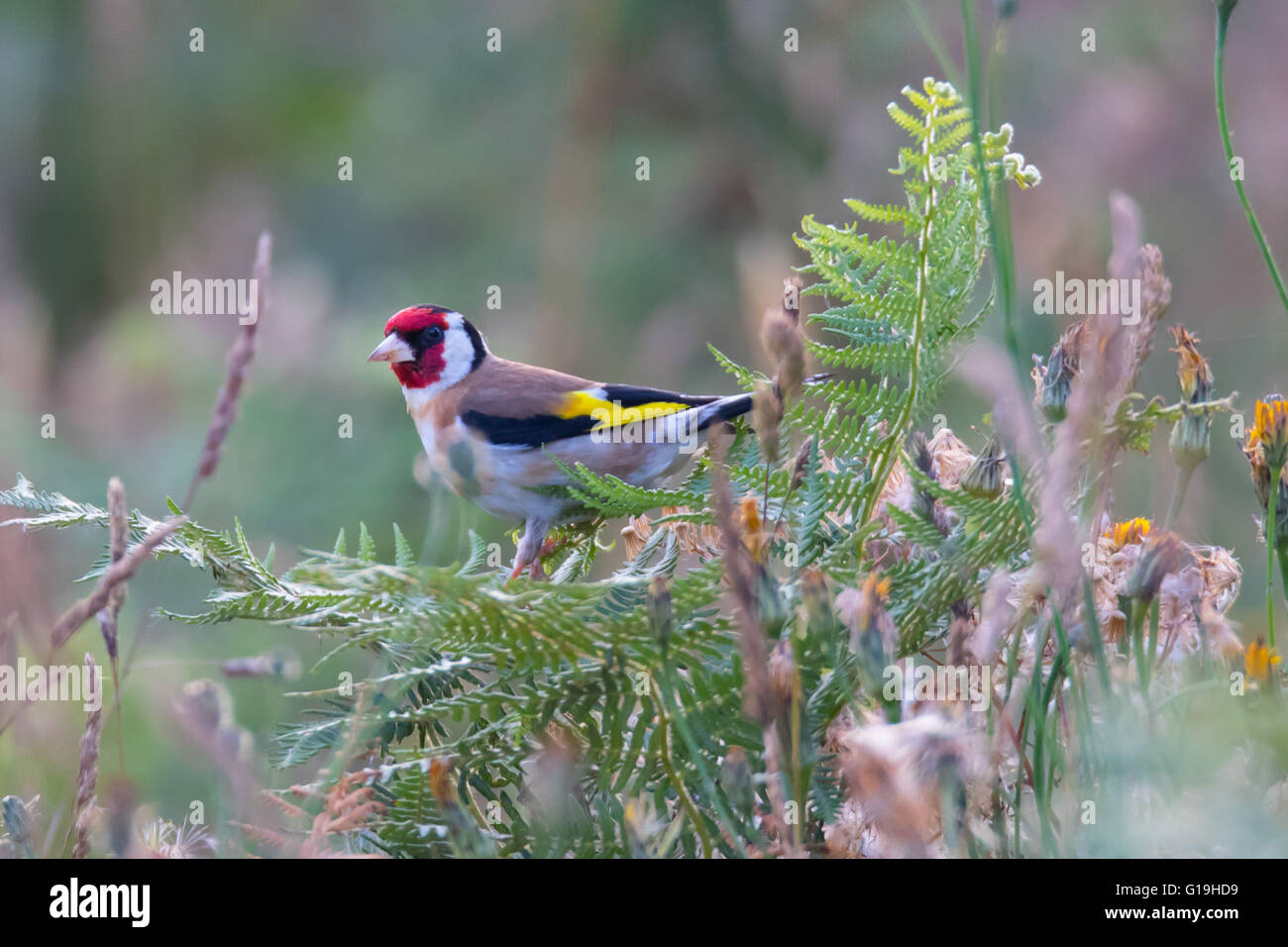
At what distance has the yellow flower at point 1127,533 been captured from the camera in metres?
0.75

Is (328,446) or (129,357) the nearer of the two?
(129,357)

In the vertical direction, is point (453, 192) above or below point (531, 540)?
above

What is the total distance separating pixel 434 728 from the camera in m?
0.72

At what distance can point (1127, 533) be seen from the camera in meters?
0.76

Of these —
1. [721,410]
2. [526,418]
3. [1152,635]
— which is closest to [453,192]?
[526,418]

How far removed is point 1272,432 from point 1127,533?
11 centimetres

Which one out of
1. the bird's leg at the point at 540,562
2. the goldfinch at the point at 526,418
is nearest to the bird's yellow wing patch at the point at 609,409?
the goldfinch at the point at 526,418

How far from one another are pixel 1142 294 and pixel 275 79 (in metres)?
4.30

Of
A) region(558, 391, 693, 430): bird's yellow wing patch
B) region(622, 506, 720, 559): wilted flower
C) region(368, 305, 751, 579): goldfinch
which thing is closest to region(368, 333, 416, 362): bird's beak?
region(368, 305, 751, 579): goldfinch

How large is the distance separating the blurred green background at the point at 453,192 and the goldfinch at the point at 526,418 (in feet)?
1.74

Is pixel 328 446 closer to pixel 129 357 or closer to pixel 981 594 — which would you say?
pixel 129 357

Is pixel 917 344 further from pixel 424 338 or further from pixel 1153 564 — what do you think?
pixel 424 338

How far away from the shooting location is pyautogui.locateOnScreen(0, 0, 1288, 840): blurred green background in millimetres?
2855

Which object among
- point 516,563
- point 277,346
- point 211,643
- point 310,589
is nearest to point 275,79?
point 277,346
